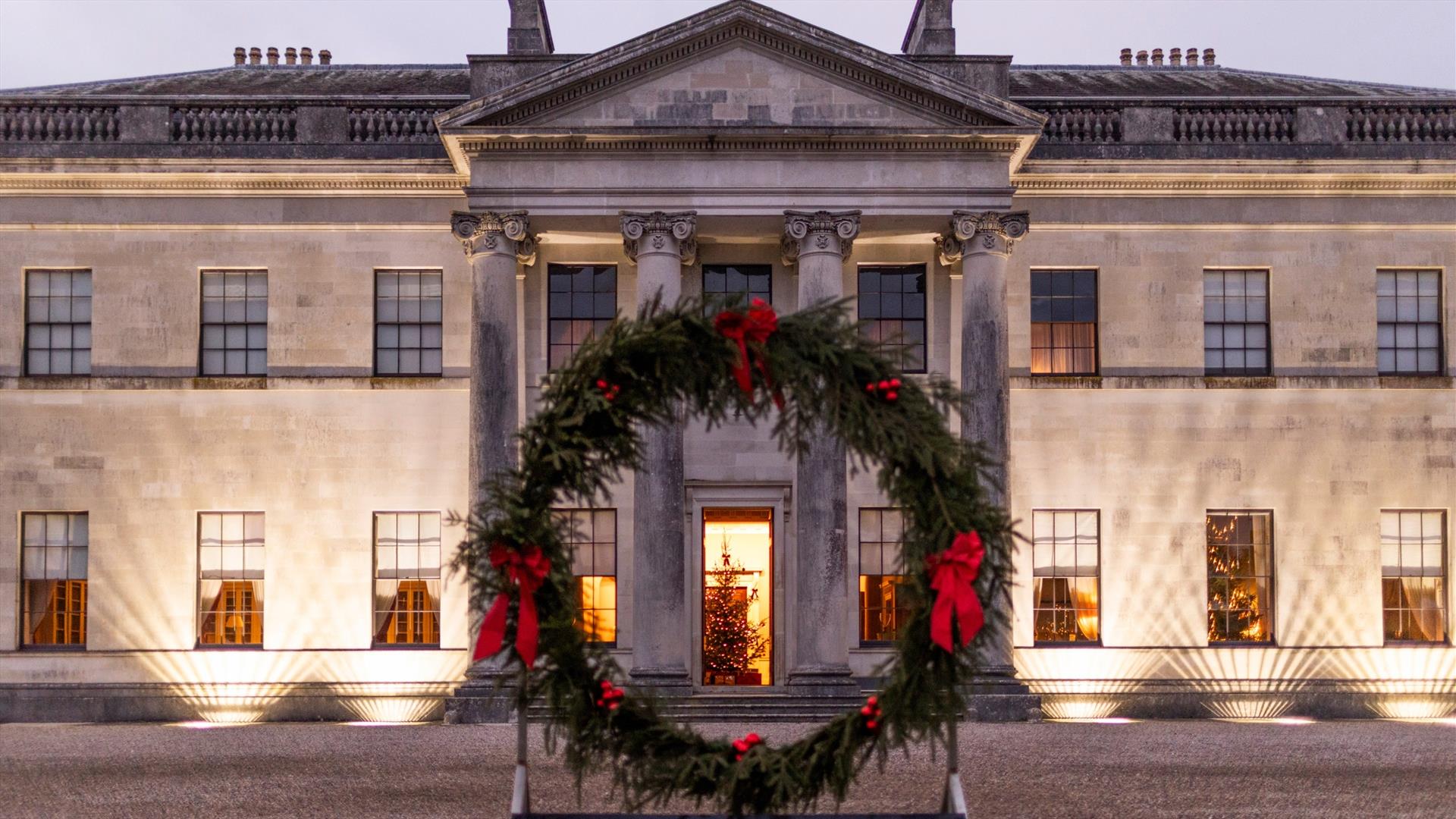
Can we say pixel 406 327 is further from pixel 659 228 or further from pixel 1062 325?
pixel 1062 325

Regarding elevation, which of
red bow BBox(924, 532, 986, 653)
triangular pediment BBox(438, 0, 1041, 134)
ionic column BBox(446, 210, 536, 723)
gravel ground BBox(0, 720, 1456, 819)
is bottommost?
gravel ground BBox(0, 720, 1456, 819)

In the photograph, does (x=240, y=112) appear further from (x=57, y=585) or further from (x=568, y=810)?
(x=568, y=810)

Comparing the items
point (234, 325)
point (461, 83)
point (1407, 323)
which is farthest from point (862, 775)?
point (461, 83)

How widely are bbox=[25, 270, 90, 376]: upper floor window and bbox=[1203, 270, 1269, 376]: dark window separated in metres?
20.3

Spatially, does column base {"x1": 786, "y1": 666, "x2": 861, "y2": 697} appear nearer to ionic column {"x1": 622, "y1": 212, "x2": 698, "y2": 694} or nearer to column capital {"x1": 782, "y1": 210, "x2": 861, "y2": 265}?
ionic column {"x1": 622, "y1": 212, "x2": 698, "y2": 694}

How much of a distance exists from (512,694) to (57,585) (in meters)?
17.5

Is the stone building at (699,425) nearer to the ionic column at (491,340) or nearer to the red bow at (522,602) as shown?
the ionic column at (491,340)

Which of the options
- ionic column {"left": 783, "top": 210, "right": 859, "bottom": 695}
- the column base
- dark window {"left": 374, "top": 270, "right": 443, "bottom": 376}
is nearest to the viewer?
the column base

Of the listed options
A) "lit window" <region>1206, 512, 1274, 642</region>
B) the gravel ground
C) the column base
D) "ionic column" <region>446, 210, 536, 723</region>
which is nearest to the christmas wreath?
the gravel ground

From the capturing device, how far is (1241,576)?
2503cm

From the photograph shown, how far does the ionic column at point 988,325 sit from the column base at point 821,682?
2.44 metres

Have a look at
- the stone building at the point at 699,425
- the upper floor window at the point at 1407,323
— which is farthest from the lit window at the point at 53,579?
the upper floor window at the point at 1407,323

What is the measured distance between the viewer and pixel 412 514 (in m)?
24.9

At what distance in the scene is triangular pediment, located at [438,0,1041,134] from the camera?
2253 cm
